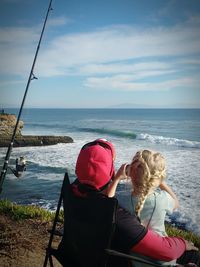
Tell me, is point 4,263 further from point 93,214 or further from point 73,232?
point 93,214

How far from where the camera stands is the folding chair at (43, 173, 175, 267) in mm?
1918

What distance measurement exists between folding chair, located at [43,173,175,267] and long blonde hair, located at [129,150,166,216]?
322 millimetres

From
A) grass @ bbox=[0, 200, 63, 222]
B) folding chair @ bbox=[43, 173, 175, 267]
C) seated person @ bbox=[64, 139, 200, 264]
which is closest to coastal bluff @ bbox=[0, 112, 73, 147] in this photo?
grass @ bbox=[0, 200, 63, 222]

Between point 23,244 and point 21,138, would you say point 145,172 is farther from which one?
point 21,138

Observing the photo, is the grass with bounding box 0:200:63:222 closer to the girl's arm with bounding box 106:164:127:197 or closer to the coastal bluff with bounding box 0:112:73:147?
the girl's arm with bounding box 106:164:127:197

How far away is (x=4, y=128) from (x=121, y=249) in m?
31.1

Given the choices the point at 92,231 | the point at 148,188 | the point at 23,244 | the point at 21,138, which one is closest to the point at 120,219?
the point at 92,231

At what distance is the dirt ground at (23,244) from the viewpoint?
12.0ft

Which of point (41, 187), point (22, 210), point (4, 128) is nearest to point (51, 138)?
point (4, 128)

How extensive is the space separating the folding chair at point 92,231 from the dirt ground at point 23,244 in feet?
5.32

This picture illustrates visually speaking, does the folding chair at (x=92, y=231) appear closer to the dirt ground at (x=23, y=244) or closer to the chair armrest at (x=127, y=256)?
the chair armrest at (x=127, y=256)

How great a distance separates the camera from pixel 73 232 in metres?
2.17

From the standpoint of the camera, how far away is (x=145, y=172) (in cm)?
213

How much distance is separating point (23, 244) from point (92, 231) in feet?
7.67
